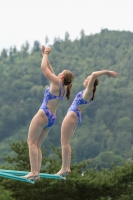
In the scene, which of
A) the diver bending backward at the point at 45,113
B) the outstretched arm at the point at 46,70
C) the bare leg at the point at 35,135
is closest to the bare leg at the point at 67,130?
the diver bending backward at the point at 45,113

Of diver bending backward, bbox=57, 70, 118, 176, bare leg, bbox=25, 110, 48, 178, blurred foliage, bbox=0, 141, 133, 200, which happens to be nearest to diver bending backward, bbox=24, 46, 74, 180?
bare leg, bbox=25, 110, 48, 178

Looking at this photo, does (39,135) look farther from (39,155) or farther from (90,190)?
(90,190)

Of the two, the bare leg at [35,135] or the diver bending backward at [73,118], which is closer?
the bare leg at [35,135]

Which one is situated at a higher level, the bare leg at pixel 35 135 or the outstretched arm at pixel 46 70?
the outstretched arm at pixel 46 70

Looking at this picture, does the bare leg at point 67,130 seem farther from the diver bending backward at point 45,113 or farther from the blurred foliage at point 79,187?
the blurred foliage at point 79,187

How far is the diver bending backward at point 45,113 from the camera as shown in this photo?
14.9m

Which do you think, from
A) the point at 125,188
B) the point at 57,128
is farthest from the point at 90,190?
the point at 57,128

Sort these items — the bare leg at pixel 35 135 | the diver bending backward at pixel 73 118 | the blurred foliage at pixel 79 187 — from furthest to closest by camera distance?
1. the blurred foliage at pixel 79 187
2. the diver bending backward at pixel 73 118
3. the bare leg at pixel 35 135

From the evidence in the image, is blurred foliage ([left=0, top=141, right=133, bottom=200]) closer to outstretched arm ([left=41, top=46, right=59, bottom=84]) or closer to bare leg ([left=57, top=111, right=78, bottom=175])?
bare leg ([left=57, top=111, right=78, bottom=175])

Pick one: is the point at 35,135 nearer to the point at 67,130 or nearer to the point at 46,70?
the point at 67,130

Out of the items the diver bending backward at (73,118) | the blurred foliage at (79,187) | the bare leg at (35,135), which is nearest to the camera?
the bare leg at (35,135)

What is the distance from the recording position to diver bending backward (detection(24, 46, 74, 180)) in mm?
14880

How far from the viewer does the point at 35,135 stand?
49.0 ft

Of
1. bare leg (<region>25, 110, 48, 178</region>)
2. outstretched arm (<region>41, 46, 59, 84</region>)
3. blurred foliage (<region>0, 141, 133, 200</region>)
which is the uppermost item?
outstretched arm (<region>41, 46, 59, 84</region>)
